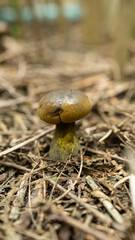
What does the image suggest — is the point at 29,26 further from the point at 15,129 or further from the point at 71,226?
the point at 71,226

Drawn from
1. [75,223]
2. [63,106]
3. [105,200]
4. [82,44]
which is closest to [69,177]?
[105,200]

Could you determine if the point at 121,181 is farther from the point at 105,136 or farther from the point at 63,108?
the point at 63,108

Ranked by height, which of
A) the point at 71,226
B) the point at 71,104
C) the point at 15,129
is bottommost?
the point at 71,226

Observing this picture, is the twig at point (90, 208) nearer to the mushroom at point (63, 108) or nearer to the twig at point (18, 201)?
the twig at point (18, 201)

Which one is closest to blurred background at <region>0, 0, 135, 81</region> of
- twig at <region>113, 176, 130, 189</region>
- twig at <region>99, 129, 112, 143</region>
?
twig at <region>99, 129, 112, 143</region>

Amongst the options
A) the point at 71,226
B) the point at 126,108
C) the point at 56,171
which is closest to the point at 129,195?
the point at 71,226

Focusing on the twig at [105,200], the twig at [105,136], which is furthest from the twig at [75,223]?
the twig at [105,136]
